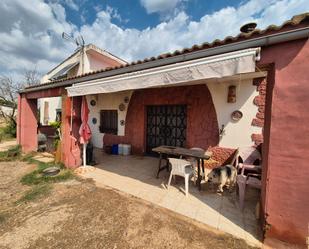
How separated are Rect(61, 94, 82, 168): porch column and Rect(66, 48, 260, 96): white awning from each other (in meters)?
2.13

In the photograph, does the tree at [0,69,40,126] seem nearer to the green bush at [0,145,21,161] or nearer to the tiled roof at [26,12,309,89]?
the green bush at [0,145,21,161]

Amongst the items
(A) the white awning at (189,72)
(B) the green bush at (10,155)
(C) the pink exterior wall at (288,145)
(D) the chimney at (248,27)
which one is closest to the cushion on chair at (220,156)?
(C) the pink exterior wall at (288,145)

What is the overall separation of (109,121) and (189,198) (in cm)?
743

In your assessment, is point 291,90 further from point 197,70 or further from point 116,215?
point 116,215

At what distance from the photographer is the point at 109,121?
10219 millimetres

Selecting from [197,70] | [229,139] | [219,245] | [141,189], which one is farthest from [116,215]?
[229,139]

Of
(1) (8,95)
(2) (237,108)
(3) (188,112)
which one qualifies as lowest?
(3) (188,112)

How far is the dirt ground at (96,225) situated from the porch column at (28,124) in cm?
573

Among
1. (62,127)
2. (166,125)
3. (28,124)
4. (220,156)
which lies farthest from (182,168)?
(28,124)

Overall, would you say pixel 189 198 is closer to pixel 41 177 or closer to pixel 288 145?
pixel 288 145

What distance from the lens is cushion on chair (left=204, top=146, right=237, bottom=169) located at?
641 centimetres

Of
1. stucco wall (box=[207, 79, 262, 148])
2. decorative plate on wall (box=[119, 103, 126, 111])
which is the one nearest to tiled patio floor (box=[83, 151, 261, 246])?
stucco wall (box=[207, 79, 262, 148])

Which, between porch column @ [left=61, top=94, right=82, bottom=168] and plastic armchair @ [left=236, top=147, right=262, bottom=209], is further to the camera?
porch column @ [left=61, top=94, right=82, bottom=168]

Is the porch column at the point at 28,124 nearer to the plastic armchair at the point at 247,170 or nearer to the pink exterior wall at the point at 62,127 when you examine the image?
the pink exterior wall at the point at 62,127
